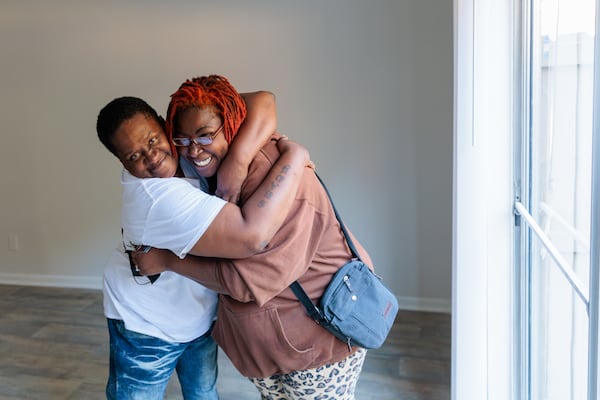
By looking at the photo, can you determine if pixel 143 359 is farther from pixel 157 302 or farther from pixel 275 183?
pixel 275 183

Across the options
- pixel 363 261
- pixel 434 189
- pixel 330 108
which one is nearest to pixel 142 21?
pixel 330 108

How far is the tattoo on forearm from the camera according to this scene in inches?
45.4

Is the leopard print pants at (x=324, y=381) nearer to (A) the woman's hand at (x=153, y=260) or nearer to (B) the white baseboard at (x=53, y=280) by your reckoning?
(A) the woman's hand at (x=153, y=260)

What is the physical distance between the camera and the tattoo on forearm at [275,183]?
1.15m

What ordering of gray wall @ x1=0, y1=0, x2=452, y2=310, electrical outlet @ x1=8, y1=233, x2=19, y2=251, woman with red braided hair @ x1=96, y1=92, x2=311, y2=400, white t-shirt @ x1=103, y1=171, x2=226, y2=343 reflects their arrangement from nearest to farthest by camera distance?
1. woman with red braided hair @ x1=96, y1=92, x2=311, y2=400
2. white t-shirt @ x1=103, y1=171, x2=226, y2=343
3. gray wall @ x1=0, y1=0, x2=452, y2=310
4. electrical outlet @ x1=8, y1=233, x2=19, y2=251

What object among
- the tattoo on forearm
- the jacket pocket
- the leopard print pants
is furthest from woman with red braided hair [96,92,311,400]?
the leopard print pants

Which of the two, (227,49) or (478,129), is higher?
(227,49)

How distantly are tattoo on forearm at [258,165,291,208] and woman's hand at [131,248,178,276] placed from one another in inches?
10.4

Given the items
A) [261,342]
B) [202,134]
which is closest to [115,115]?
[202,134]

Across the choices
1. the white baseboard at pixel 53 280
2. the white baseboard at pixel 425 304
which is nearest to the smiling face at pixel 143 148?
the white baseboard at pixel 425 304

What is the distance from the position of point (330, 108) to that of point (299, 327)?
2.32 metres

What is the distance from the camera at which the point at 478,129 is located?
1.82 meters

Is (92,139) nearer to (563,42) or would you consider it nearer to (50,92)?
Answer: (50,92)

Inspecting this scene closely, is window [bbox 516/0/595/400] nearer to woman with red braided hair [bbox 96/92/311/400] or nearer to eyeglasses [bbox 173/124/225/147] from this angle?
woman with red braided hair [bbox 96/92/311/400]
